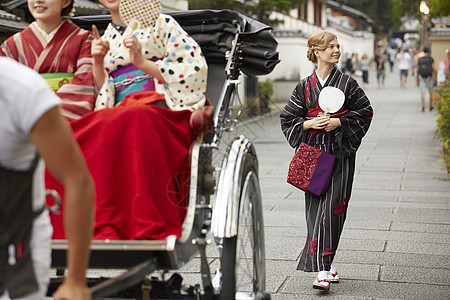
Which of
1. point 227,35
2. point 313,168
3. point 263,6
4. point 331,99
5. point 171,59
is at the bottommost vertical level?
point 313,168

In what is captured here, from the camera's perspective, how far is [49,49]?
372cm

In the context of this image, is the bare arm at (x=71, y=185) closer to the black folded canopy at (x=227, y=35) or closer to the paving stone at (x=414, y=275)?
the black folded canopy at (x=227, y=35)

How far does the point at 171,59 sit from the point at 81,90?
538 millimetres

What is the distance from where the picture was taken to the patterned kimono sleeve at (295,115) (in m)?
5.15

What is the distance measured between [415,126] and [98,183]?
592 inches

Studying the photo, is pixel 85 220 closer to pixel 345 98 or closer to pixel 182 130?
pixel 182 130

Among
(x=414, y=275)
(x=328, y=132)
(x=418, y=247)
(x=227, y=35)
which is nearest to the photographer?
(x=227, y=35)

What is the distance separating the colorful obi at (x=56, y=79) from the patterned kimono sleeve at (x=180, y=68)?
1.56 feet

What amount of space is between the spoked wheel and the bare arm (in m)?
1.36

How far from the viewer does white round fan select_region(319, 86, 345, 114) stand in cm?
496

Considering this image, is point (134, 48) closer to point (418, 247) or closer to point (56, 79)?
point (56, 79)

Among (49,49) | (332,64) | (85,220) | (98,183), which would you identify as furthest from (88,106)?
(332,64)

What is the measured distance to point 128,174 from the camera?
3158 millimetres

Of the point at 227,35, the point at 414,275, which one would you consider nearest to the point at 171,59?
the point at 227,35
